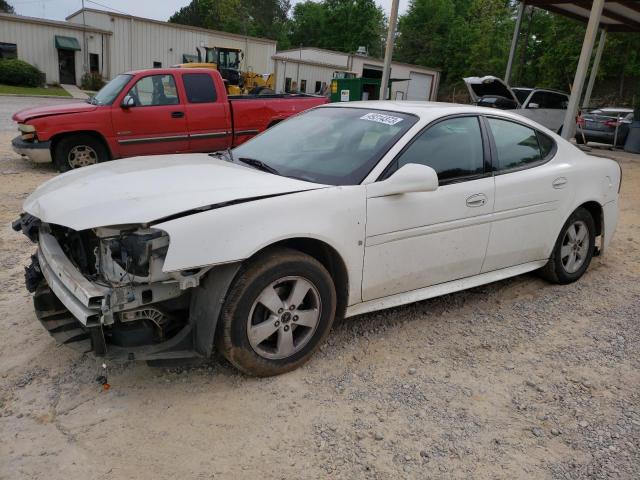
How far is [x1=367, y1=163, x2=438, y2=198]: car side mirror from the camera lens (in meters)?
3.15

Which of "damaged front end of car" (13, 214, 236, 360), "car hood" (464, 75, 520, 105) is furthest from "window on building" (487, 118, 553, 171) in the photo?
"car hood" (464, 75, 520, 105)

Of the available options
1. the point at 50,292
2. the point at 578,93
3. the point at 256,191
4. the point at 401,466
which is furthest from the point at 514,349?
the point at 578,93

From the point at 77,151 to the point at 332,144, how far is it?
6.41 m

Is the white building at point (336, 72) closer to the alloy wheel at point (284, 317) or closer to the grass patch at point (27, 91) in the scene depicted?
the grass patch at point (27, 91)

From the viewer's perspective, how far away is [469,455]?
2.53 meters

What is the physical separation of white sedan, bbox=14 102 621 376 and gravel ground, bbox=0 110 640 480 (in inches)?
11.8

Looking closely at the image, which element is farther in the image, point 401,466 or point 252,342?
Answer: point 252,342

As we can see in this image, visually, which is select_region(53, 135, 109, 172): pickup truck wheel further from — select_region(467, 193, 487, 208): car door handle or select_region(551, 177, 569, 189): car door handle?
select_region(551, 177, 569, 189): car door handle

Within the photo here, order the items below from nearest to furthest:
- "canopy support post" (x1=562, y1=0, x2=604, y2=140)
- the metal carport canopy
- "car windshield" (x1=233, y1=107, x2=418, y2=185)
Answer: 1. "car windshield" (x1=233, y1=107, x2=418, y2=185)
2. "canopy support post" (x1=562, y1=0, x2=604, y2=140)
3. the metal carport canopy

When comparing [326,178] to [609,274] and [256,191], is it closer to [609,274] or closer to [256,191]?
[256,191]

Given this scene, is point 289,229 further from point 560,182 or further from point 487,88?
point 487,88

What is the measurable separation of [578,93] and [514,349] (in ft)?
38.9

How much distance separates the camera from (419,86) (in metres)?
44.4

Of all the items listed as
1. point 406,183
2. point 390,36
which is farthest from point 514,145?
point 390,36
